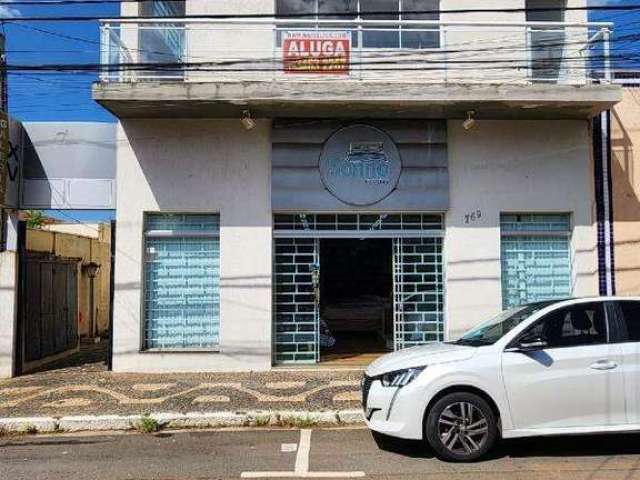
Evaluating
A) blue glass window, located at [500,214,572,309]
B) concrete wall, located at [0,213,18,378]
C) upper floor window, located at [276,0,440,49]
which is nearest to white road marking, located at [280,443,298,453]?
blue glass window, located at [500,214,572,309]

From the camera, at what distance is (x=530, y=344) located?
20.0 ft

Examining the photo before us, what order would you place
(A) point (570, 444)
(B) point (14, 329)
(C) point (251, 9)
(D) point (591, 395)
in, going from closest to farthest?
1. (D) point (591, 395)
2. (A) point (570, 444)
3. (B) point (14, 329)
4. (C) point (251, 9)

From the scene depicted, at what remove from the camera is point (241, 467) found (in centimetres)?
604

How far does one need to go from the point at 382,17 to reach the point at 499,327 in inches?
292

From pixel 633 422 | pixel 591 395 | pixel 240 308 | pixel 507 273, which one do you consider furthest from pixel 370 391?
pixel 507 273

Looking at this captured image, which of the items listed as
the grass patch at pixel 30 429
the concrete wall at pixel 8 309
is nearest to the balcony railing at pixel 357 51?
the concrete wall at pixel 8 309

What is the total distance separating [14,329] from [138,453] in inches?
211

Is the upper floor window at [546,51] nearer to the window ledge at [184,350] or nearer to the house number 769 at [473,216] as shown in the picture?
the house number 769 at [473,216]

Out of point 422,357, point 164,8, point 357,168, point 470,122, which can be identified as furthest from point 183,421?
point 164,8

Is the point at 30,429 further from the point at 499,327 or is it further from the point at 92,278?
the point at 92,278

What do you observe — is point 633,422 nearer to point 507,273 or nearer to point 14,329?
point 507,273

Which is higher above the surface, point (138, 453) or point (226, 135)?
point (226, 135)

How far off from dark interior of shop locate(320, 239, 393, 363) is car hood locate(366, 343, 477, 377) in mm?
7809

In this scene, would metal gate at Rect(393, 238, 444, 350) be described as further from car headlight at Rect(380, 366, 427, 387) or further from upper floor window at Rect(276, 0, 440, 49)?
car headlight at Rect(380, 366, 427, 387)
